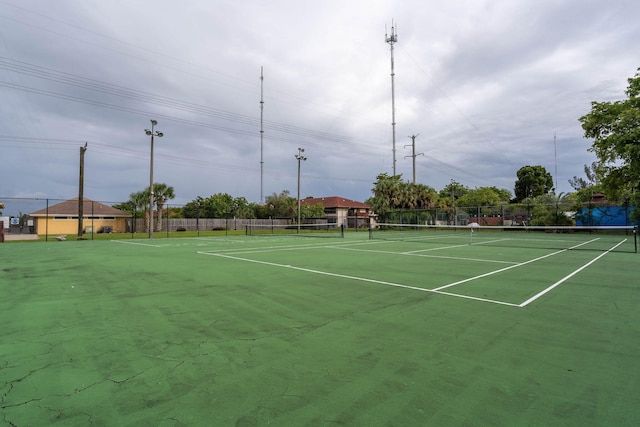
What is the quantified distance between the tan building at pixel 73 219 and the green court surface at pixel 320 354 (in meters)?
40.8

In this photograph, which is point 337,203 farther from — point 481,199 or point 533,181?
point 533,181

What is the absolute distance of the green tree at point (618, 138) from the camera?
72.3ft

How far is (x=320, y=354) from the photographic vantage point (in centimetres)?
370

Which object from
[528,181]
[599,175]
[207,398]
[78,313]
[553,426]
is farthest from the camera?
[528,181]

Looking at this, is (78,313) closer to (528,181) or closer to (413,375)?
(413,375)

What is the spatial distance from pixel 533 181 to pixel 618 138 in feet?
176

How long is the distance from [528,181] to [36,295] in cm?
8147

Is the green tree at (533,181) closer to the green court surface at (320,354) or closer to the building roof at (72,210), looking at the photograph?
the green court surface at (320,354)

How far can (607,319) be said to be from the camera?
4.98m

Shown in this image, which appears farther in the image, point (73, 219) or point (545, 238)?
point (73, 219)

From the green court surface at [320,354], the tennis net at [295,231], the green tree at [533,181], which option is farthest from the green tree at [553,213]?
the green tree at [533,181]

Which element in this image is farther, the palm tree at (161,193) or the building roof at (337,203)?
the building roof at (337,203)

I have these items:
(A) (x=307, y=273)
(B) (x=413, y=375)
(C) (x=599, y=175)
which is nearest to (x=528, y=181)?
(C) (x=599, y=175)

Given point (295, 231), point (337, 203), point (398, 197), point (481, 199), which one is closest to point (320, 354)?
point (295, 231)
